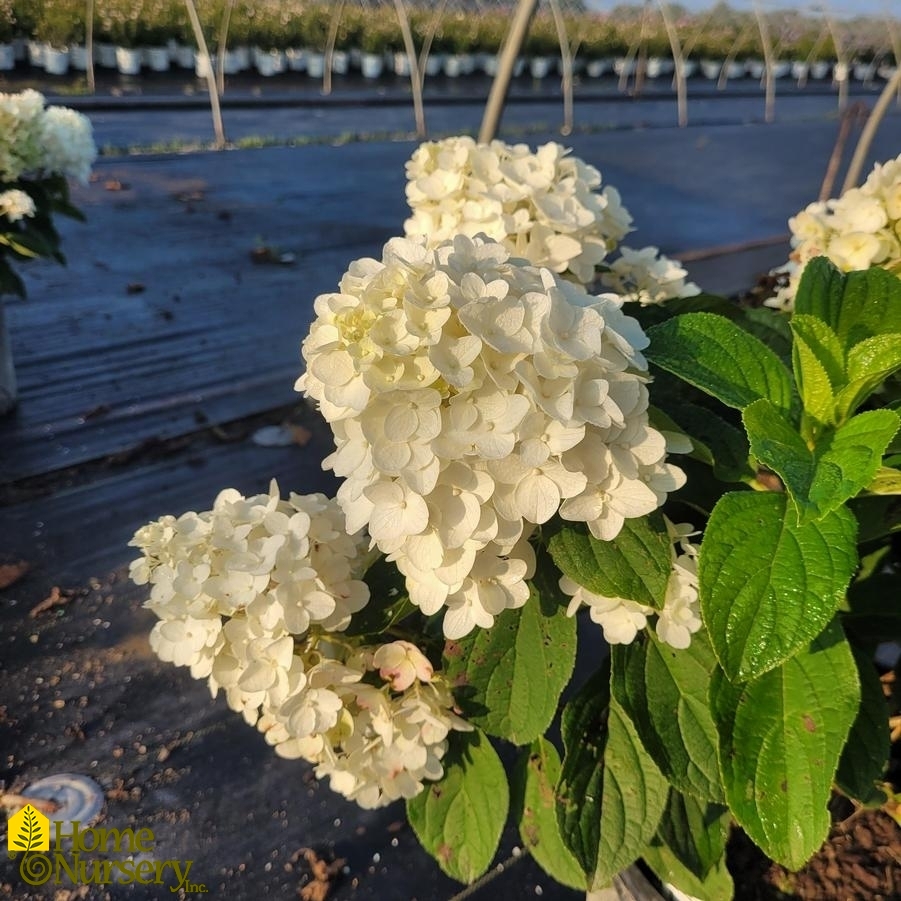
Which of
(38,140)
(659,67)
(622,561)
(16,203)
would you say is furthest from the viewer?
(659,67)

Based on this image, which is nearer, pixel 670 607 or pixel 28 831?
pixel 670 607

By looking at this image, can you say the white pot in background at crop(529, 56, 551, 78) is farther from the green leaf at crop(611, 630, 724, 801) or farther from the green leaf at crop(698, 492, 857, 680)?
the green leaf at crop(698, 492, 857, 680)

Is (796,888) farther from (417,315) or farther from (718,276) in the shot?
(718,276)

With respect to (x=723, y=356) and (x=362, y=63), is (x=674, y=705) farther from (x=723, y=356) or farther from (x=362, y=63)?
(x=362, y=63)

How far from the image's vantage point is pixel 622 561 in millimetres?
605

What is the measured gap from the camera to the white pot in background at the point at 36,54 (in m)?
7.20

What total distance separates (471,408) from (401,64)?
13297 millimetres

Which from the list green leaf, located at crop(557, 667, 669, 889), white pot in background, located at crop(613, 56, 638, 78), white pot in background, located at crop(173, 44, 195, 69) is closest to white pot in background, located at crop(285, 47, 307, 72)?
white pot in background, located at crop(173, 44, 195, 69)

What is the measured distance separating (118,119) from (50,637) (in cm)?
604

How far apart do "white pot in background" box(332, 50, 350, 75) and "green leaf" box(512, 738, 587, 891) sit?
40.7ft

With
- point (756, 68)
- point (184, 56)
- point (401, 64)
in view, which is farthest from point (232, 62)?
point (756, 68)

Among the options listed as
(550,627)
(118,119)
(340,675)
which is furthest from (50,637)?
(118,119)

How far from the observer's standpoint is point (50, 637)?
5.21 feet

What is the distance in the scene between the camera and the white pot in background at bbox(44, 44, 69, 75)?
7.32 meters
